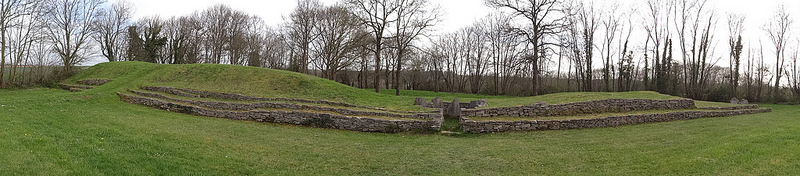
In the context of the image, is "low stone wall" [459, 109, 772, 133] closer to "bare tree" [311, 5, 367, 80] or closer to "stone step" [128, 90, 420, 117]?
"stone step" [128, 90, 420, 117]

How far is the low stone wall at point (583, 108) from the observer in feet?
50.8

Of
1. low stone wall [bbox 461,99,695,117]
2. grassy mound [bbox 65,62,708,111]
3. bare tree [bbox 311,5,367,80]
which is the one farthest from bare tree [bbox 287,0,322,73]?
low stone wall [bbox 461,99,695,117]

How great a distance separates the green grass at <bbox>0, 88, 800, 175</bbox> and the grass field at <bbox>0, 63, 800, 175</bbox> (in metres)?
0.02

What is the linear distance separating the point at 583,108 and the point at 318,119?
11.7m

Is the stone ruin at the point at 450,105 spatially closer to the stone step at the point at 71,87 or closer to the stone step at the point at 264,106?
the stone step at the point at 264,106

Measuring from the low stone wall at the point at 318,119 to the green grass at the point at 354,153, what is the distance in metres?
1.89

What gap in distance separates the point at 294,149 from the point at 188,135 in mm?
2979

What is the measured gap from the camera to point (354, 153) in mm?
9484

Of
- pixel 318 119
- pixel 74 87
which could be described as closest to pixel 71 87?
pixel 74 87

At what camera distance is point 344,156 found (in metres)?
9.02

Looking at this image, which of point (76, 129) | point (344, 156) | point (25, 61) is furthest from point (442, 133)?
point (25, 61)

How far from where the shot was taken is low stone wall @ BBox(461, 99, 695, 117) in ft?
50.8

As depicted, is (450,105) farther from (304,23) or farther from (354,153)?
(304,23)

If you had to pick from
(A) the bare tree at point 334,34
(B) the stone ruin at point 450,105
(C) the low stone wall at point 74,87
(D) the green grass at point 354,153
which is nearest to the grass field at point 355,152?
(D) the green grass at point 354,153
